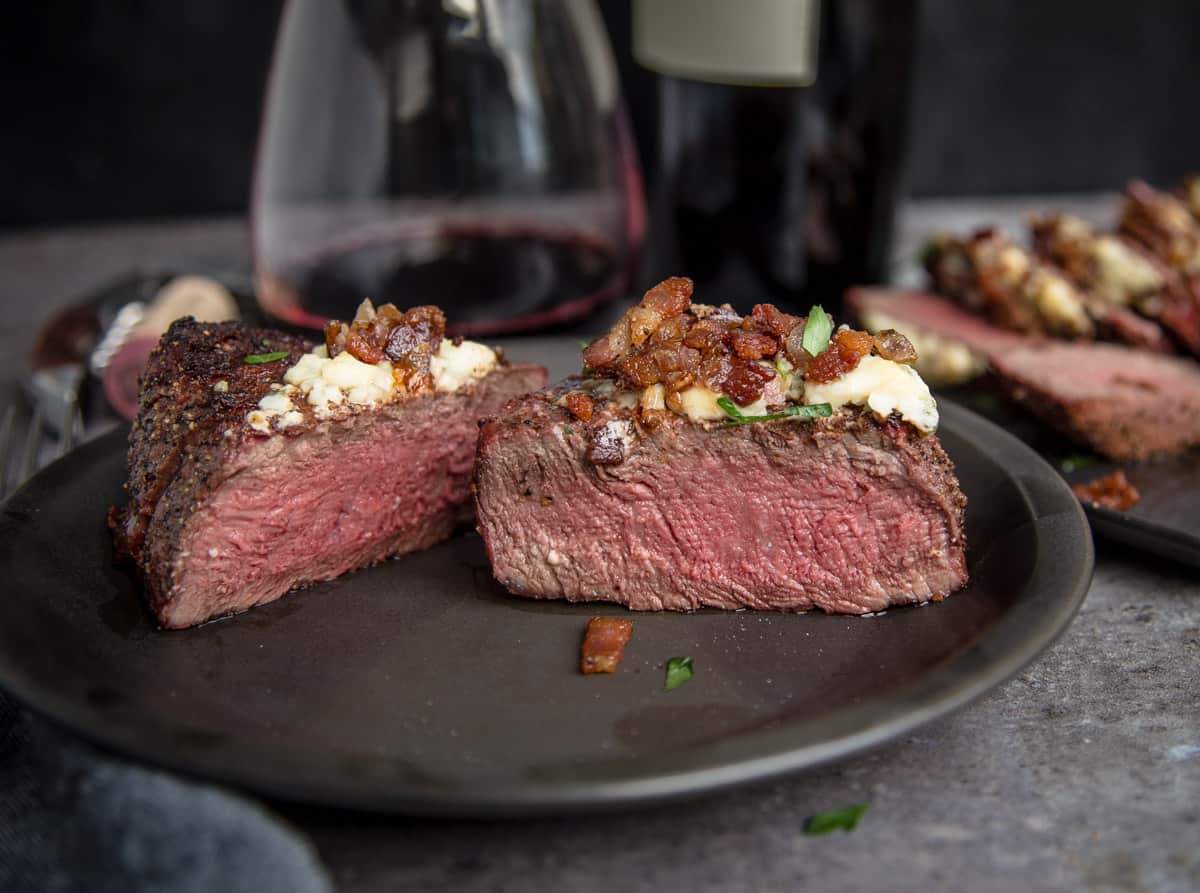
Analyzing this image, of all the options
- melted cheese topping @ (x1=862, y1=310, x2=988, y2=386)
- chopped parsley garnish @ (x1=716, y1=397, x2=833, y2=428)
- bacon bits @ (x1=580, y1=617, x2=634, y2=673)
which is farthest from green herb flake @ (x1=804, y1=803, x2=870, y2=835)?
melted cheese topping @ (x1=862, y1=310, x2=988, y2=386)

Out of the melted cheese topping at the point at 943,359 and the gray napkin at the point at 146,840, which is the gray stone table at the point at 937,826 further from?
the melted cheese topping at the point at 943,359

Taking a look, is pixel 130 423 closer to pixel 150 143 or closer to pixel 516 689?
pixel 516 689

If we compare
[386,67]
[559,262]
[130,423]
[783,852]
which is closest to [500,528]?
[783,852]

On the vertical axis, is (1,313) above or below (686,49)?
below

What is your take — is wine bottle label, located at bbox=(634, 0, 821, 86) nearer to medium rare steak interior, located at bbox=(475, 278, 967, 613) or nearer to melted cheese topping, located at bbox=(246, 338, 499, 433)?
medium rare steak interior, located at bbox=(475, 278, 967, 613)

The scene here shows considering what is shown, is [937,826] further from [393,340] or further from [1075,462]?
[1075,462]

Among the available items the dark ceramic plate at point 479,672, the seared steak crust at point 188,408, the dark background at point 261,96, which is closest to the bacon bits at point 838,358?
the dark ceramic plate at point 479,672

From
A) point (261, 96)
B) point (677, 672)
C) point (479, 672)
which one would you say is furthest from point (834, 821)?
point (261, 96)
